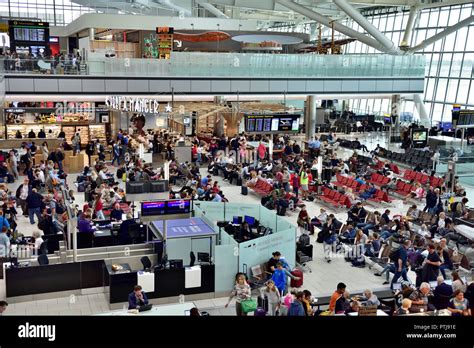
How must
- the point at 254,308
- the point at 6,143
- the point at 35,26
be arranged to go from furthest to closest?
the point at 35,26 → the point at 6,143 → the point at 254,308

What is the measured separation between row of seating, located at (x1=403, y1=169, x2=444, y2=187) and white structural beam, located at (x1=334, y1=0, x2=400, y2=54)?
1670cm

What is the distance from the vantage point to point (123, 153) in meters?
30.0

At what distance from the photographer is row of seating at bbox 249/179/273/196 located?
23.7 metres

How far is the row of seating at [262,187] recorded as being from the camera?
935 inches

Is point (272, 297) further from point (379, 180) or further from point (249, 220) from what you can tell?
point (379, 180)

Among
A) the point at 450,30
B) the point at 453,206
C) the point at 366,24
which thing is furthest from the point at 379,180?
the point at 450,30

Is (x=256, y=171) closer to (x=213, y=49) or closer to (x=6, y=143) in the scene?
(x=6, y=143)

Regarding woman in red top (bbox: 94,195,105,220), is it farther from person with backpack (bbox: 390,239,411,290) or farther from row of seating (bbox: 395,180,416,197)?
row of seating (bbox: 395,180,416,197)

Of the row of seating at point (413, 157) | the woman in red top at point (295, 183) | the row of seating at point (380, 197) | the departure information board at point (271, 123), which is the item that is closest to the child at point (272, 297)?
the row of seating at point (380, 197)

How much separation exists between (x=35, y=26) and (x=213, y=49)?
18069mm

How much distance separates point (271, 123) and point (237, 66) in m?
8.34
